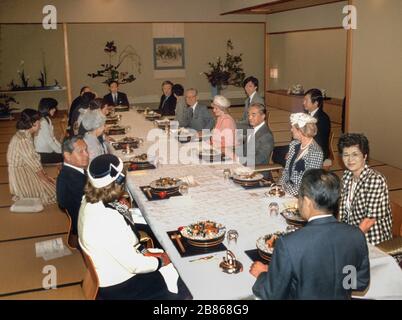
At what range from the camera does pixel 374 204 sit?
8.37 feet

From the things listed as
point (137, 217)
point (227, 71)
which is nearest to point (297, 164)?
point (137, 217)

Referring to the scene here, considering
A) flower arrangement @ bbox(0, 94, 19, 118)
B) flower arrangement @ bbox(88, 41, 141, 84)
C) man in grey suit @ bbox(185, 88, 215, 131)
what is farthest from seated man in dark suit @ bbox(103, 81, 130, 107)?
flower arrangement @ bbox(0, 94, 19, 118)

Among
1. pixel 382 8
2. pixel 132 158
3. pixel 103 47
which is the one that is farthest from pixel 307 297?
pixel 103 47

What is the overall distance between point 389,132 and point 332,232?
16.6ft

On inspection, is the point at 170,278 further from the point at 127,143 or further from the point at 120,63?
the point at 120,63

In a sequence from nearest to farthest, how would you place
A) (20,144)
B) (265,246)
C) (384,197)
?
(265,246)
(384,197)
(20,144)

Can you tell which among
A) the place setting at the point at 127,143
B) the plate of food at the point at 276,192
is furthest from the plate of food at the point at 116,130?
the plate of food at the point at 276,192

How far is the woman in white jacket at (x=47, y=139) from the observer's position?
220 inches

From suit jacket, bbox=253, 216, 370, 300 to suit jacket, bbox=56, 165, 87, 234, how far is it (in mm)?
1919

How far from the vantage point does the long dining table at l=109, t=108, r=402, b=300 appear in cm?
187
